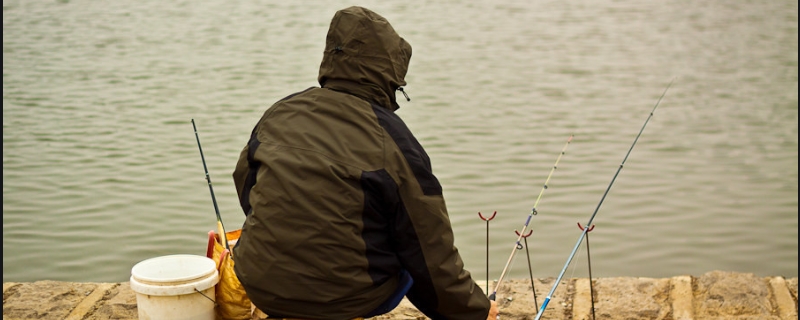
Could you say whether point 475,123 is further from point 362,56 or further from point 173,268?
point 362,56

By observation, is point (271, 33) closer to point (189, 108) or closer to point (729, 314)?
point (189, 108)

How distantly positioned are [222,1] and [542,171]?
9.86 meters

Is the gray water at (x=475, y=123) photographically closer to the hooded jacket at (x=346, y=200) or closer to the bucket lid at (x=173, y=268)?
the bucket lid at (x=173, y=268)

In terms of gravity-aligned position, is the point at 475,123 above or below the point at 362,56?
below

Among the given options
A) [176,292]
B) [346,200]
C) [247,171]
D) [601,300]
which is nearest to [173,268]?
[176,292]

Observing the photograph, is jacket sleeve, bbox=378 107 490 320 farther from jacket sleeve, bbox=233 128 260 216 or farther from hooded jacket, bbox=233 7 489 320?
jacket sleeve, bbox=233 128 260 216

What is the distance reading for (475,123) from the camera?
334 inches

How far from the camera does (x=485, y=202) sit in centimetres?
626

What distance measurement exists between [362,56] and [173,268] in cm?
108

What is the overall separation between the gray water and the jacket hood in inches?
104

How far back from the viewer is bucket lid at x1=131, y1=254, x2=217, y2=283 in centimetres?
305

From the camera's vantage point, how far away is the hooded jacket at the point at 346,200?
2.41 metres

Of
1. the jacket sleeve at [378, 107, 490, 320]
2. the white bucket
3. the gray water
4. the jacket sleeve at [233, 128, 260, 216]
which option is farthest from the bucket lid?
the gray water

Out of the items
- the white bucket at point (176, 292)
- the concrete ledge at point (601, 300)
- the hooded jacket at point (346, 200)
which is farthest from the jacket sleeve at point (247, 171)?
the concrete ledge at point (601, 300)
